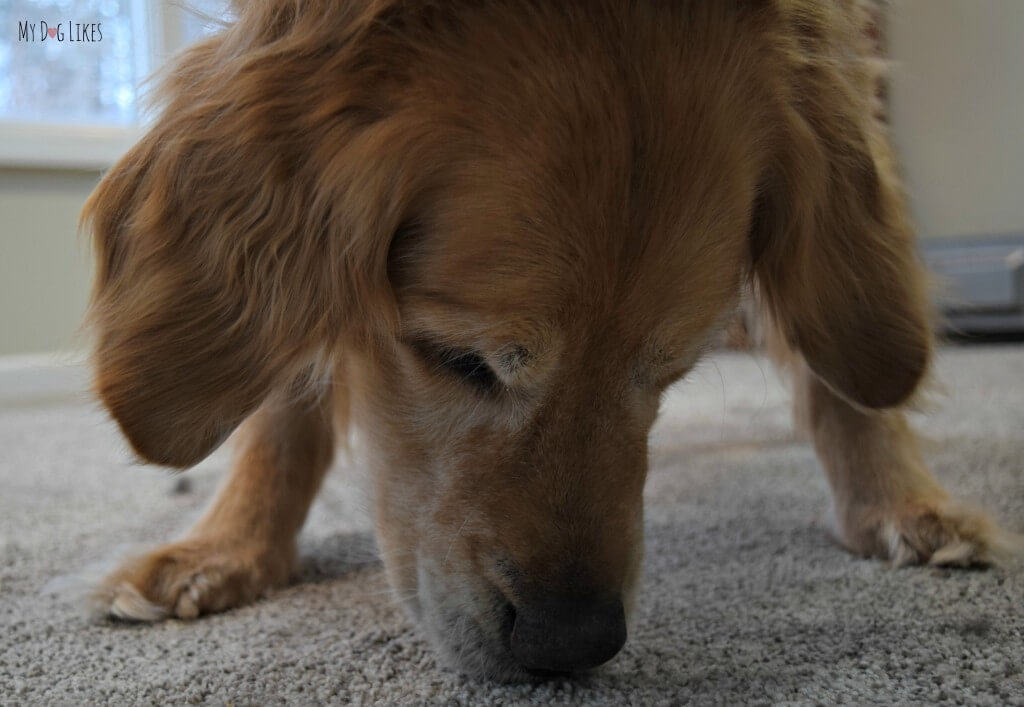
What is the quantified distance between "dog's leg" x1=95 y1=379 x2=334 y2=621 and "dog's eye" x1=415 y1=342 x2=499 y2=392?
0.42 metres

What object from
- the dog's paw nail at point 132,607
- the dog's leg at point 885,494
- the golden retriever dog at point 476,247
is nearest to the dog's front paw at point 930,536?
the dog's leg at point 885,494

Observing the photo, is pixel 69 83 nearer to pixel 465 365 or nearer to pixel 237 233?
pixel 237 233

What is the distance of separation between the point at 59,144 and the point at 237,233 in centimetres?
333

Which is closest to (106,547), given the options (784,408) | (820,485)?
(820,485)

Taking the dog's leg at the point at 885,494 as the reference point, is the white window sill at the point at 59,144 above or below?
below

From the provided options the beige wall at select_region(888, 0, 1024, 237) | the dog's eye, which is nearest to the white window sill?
the dog's eye

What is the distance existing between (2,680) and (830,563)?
1.16 meters

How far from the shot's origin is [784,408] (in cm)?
326

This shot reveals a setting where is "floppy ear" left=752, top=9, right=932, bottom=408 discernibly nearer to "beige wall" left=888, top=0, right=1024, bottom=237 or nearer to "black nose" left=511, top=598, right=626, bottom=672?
"black nose" left=511, top=598, right=626, bottom=672

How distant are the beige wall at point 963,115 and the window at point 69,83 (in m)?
3.89

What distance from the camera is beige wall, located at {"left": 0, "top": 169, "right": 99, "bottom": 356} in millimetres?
3799

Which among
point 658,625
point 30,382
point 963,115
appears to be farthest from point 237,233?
point 963,115

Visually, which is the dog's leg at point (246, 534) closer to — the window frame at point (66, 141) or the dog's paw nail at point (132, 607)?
the dog's paw nail at point (132, 607)

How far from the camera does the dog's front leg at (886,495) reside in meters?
1.40
